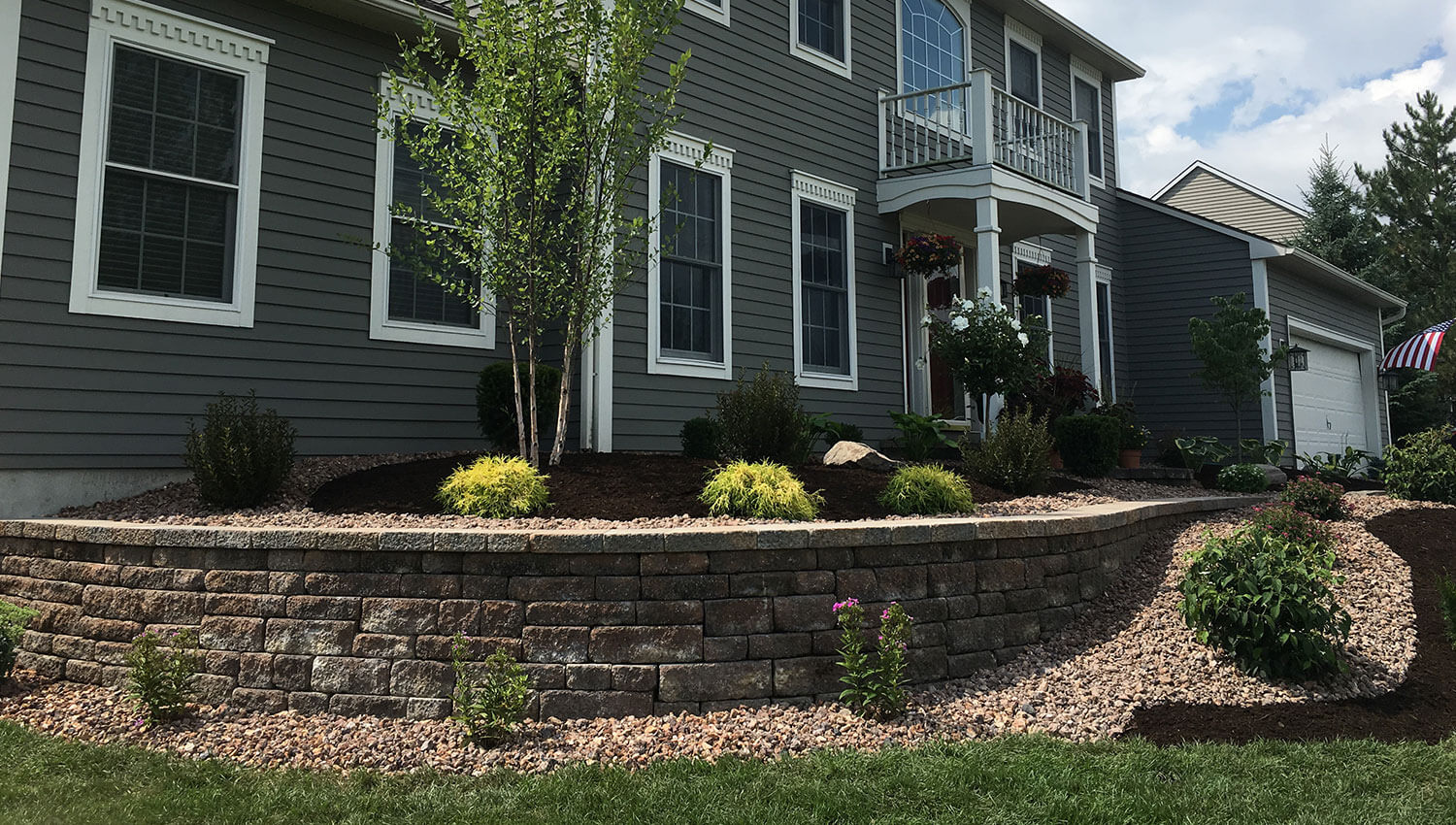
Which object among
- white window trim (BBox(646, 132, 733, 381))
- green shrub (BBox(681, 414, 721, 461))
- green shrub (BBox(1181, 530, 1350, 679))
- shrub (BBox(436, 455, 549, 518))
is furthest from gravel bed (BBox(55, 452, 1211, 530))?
white window trim (BBox(646, 132, 733, 381))

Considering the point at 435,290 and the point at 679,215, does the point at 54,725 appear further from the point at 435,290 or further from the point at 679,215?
the point at 679,215

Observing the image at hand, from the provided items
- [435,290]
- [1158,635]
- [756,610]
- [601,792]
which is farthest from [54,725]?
[1158,635]

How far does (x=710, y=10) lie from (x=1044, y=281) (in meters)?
5.21

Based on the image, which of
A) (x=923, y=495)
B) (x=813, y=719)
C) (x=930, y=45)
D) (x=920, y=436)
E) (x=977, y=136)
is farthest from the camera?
(x=930, y=45)

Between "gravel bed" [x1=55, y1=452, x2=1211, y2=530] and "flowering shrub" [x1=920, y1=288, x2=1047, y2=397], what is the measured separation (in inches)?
66.9

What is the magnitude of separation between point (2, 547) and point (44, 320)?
1470 mm

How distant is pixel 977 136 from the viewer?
33.7 feet

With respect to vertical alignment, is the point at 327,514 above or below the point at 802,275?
below

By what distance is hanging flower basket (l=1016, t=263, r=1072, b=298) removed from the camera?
11.6 metres

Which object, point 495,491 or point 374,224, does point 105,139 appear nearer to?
point 374,224

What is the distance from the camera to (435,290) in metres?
7.84

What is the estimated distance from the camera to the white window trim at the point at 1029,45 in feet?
44.1

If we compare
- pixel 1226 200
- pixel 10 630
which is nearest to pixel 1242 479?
pixel 10 630

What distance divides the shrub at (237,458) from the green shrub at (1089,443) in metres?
7.43
